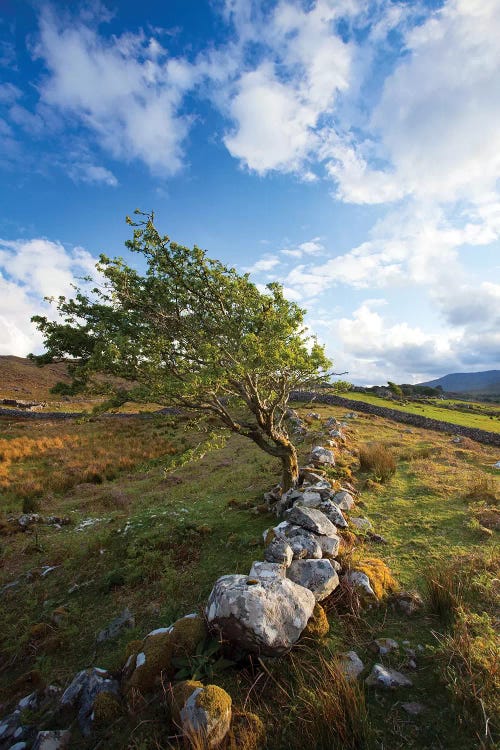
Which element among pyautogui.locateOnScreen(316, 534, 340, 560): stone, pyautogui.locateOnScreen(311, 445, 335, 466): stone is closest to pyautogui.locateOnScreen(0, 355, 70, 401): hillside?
pyautogui.locateOnScreen(311, 445, 335, 466): stone

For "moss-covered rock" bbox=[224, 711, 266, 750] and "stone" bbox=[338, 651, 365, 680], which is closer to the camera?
"moss-covered rock" bbox=[224, 711, 266, 750]

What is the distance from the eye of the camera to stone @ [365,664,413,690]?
4266 mm

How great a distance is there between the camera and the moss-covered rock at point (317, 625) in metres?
5.11

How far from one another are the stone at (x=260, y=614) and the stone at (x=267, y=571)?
0.68ft

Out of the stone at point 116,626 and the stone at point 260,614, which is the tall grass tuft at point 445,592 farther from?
the stone at point 116,626

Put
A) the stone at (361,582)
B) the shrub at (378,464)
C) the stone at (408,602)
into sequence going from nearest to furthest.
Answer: the stone at (408,602) < the stone at (361,582) < the shrub at (378,464)

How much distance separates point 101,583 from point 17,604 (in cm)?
210

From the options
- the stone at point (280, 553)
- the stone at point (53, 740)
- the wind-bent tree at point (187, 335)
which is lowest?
the stone at point (53, 740)

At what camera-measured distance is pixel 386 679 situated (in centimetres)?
430

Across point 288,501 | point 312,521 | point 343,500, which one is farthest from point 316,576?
point 343,500

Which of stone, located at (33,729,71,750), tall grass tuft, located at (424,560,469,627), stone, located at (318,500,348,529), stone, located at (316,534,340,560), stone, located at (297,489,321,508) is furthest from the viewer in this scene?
stone, located at (297,489,321,508)

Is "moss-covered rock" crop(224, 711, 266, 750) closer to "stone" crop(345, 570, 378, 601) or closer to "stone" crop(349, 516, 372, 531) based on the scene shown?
"stone" crop(345, 570, 378, 601)

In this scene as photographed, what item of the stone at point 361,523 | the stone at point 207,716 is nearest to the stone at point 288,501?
the stone at point 361,523

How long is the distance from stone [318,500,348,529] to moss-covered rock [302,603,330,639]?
3.31 metres
